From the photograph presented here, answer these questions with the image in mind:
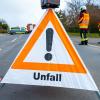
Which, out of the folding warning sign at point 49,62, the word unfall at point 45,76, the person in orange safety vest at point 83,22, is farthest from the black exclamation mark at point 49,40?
the person in orange safety vest at point 83,22

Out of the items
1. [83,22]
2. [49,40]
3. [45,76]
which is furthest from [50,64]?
[83,22]

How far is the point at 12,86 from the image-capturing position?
838 centimetres

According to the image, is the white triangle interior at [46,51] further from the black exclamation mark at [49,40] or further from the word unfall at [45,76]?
the word unfall at [45,76]

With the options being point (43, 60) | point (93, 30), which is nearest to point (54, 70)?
point (43, 60)

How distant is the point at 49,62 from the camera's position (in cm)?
732

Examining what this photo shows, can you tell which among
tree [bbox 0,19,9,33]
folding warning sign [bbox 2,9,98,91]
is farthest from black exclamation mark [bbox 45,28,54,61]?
tree [bbox 0,19,9,33]

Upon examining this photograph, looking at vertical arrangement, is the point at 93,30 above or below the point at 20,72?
below

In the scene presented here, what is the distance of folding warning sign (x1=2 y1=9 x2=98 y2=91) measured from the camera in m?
7.17

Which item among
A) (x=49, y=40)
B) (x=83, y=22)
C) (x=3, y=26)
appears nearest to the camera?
(x=49, y=40)

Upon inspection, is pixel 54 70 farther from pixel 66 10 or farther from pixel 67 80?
pixel 66 10

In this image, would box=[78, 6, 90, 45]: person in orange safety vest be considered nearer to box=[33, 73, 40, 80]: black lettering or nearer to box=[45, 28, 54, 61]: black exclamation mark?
box=[45, 28, 54, 61]: black exclamation mark

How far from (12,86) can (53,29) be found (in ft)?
5.07

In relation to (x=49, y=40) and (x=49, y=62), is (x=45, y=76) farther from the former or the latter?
(x=49, y=40)

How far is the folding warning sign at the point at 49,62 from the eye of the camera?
7.17m
